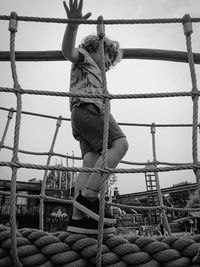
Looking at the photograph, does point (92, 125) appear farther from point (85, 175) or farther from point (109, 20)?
point (109, 20)

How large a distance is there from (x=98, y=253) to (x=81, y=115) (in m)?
0.50

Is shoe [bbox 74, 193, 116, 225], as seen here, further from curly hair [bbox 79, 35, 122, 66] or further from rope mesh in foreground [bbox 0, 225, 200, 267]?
curly hair [bbox 79, 35, 122, 66]

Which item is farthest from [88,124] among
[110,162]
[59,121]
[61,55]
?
[59,121]

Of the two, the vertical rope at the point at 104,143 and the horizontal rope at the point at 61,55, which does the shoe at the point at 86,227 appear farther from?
the horizontal rope at the point at 61,55

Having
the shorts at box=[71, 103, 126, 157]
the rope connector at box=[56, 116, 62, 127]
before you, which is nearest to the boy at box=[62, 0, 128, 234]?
the shorts at box=[71, 103, 126, 157]

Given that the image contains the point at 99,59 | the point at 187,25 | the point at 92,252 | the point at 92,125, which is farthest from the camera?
the point at 99,59

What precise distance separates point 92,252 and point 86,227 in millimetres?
135

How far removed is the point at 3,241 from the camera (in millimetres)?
544

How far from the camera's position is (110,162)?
834 millimetres

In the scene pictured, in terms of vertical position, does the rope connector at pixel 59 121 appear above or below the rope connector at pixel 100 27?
above

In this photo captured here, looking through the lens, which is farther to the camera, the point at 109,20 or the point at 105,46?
→ the point at 105,46

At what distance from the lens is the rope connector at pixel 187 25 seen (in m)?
0.76

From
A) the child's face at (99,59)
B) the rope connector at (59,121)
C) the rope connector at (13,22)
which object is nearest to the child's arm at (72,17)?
the rope connector at (13,22)

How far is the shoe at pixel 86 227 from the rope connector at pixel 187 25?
0.64m
